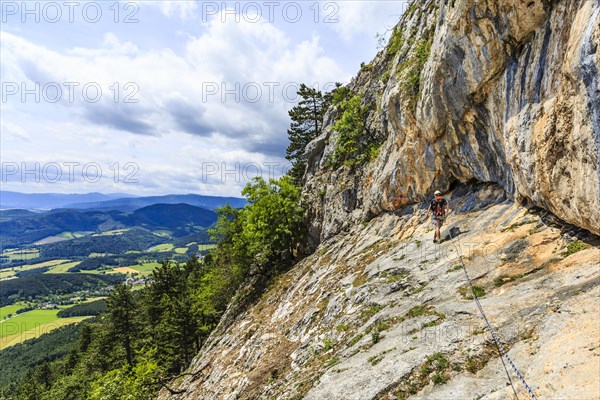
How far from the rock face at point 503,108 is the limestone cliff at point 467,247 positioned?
69 millimetres

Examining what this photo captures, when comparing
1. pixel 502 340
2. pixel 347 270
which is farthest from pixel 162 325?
pixel 502 340

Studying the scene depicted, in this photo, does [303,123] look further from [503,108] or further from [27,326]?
[27,326]

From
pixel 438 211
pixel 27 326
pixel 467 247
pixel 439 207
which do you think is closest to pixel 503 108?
pixel 439 207

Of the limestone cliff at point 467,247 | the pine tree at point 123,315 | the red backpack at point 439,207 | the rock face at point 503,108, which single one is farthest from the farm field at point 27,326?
the red backpack at point 439,207

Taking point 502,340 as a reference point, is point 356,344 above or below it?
below

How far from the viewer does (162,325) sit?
1732 inches

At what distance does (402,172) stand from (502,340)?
665 inches

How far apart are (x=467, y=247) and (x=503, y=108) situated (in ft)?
22.2

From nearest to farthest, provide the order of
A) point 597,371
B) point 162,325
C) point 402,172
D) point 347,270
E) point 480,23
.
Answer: point 597,371, point 480,23, point 347,270, point 402,172, point 162,325

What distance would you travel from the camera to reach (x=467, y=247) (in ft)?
49.8

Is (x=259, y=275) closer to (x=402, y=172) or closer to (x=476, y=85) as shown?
(x=402, y=172)

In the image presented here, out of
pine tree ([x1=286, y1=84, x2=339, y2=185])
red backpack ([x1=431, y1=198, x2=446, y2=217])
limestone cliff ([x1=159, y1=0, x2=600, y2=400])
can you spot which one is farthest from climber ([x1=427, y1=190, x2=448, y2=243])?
pine tree ([x1=286, y1=84, x2=339, y2=185])

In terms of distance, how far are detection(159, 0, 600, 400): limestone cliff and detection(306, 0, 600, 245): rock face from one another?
0.07 meters

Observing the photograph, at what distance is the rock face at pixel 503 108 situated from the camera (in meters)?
9.41
